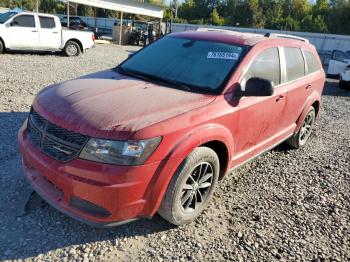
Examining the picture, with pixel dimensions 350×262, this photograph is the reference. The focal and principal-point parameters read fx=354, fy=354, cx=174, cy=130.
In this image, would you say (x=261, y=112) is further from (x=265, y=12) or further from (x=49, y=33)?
(x=265, y=12)

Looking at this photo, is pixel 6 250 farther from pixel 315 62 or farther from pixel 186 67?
pixel 315 62

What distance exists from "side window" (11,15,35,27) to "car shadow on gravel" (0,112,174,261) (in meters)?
11.1

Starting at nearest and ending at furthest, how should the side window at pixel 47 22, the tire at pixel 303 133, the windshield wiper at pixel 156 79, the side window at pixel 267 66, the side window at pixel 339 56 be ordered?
the windshield wiper at pixel 156 79, the side window at pixel 267 66, the tire at pixel 303 133, the side window at pixel 47 22, the side window at pixel 339 56

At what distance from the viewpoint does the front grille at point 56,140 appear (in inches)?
111

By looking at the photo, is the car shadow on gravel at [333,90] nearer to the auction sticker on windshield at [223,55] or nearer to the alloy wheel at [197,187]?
the auction sticker on windshield at [223,55]

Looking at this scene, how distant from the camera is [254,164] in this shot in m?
5.12

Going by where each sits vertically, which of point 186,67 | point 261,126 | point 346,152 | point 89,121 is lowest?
point 346,152

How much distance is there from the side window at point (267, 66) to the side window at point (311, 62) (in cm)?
121

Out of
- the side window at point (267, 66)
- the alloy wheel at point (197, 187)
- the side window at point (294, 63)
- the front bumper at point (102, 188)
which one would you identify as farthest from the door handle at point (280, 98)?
the front bumper at point (102, 188)

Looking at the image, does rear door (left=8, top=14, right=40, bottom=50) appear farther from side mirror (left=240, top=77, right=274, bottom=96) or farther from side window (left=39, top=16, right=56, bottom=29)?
side mirror (left=240, top=77, right=274, bottom=96)

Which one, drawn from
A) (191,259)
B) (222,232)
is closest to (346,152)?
(222,232)

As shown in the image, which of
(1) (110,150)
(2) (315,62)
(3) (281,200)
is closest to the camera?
(1) (110,150)

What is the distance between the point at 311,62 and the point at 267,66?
1747 millimetres

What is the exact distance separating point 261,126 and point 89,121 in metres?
2.18
